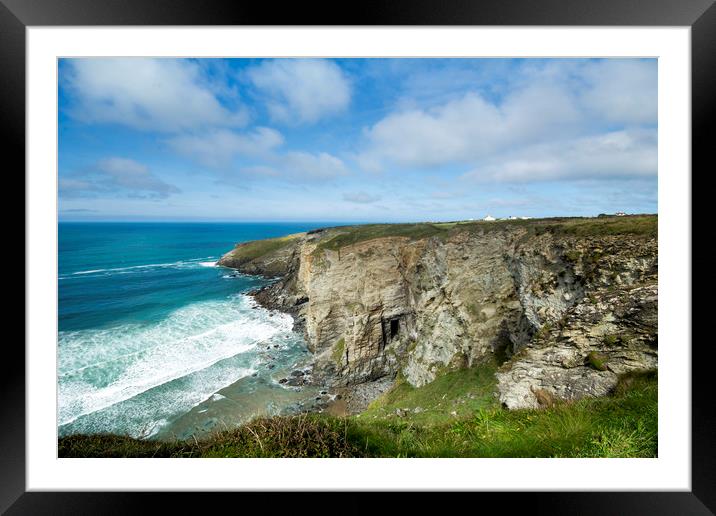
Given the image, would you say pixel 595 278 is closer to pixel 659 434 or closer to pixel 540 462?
pixel 659 434

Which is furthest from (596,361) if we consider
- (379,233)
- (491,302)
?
(379,233)

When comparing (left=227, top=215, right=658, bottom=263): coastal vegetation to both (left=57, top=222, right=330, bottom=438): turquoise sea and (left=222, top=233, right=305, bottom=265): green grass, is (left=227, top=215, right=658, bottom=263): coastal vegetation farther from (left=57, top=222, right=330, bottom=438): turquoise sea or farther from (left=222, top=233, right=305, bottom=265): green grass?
(left=222, top=233, right=305, bottom=265): green grass

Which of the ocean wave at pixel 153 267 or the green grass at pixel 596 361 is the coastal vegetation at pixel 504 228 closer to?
the green grass at pixel 596 361

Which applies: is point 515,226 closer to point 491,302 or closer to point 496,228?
point 496,228

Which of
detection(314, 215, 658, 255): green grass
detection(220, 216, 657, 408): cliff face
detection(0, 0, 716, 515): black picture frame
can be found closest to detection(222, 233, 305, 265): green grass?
detection(220, 216, 657, 408): cliff face
